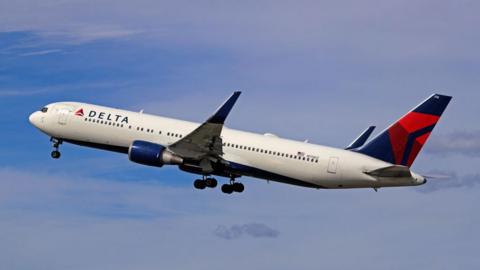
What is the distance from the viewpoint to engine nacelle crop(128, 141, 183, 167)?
7525 centimetres

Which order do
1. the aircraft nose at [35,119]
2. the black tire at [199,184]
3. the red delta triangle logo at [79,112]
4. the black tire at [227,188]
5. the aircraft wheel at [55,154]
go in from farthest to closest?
1. the aircraft wheel at [55,154]
2. the aircraft nose at [35,119]
3. the red delta triangle logo at [79,112]
4. the black tire at [227,188]
5. the black tire at [199,184]

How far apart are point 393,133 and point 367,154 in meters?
2.72

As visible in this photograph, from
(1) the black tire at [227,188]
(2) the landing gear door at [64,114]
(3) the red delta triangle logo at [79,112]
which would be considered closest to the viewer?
(1) the black tire at [227,188]

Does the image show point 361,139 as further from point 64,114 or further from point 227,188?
point 64,114

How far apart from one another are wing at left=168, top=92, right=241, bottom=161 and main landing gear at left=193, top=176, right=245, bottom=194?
2.83 meters

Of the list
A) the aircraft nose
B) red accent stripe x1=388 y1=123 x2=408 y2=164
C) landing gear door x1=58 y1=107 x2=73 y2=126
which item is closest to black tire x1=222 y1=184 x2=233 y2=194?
red accent stripe x1=388 y1=123 x2=408 y2=164

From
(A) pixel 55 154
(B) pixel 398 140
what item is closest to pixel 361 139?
(B) pixel 398 140

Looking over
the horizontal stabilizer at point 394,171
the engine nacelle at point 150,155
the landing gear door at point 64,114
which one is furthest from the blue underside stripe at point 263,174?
the landing gear door at point 64,114

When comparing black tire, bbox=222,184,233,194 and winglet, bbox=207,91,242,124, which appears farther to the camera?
black tire, bbox=222,184,233,194

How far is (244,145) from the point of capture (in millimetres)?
76938

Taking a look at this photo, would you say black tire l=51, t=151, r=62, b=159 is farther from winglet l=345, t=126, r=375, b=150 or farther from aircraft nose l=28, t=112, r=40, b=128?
winglet l=345, t=126, r=375, b=150

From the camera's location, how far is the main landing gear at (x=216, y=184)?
78.8m

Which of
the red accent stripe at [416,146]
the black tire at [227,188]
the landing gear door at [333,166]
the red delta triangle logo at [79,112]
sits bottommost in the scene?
the black tire at [227,188]

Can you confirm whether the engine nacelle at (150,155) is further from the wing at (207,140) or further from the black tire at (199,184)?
the black tire at (199,184)
